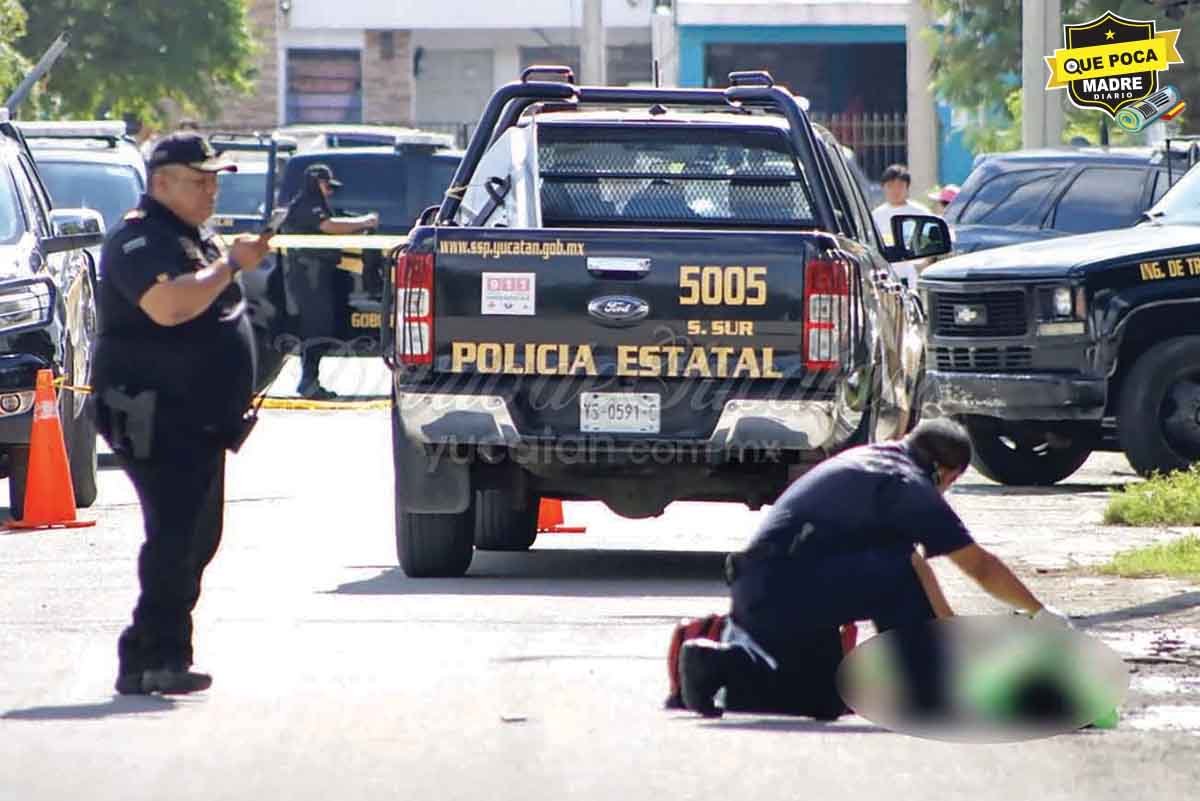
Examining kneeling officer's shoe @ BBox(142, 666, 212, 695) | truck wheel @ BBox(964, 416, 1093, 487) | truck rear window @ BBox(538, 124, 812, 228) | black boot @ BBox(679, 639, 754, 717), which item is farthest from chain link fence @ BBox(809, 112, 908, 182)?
black boot @ BBox(679, 639, 754, 717)

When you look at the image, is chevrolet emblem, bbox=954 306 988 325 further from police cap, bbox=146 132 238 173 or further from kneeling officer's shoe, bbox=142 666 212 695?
kneeling officer's shoe, bbox=142 666 212 695

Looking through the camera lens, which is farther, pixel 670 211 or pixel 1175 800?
pixel 670 211

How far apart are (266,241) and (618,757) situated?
184 cm

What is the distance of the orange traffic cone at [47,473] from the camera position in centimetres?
1305

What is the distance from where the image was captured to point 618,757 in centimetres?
741

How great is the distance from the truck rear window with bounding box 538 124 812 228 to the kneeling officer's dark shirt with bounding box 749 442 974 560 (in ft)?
13.6

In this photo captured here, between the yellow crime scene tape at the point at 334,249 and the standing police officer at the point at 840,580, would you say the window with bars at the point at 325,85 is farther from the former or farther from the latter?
the standing police officer at the point at 840,580

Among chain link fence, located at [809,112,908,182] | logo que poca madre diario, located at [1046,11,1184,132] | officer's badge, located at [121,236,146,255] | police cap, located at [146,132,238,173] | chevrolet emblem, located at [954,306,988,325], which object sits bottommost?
chevrolet emblem, located at [954,306,988,325]

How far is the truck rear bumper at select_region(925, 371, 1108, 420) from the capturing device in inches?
598

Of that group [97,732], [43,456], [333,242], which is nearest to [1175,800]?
[97,732]

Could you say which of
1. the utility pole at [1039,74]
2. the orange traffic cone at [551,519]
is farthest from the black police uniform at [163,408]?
the utility pole at [1039,74]

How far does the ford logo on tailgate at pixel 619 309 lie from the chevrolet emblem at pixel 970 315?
17.8 feet

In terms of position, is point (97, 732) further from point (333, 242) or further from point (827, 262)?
point (333, 242)

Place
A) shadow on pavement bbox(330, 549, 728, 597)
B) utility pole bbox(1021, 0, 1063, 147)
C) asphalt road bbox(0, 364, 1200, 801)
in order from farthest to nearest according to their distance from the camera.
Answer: utility pole bbox(1021, 0, 1063, 147) < shadow on pavement bbox(330, 549, 728, 597) < asphalt road bbox(0, 364, 1200, 801)
